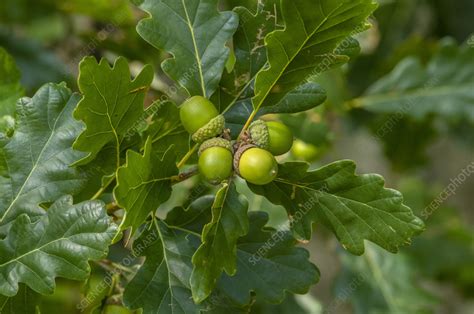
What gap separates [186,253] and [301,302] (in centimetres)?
117

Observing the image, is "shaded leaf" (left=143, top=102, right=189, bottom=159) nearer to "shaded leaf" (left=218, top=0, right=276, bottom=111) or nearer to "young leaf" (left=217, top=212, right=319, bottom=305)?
"shaded leaf" (left=218, top=0, right=276, bottom=111)

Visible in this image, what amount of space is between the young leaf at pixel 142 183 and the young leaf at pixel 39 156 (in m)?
0.16

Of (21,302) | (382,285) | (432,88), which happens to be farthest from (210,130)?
(432,88)

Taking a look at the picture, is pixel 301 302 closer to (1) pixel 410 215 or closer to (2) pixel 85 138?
(1) pixel 410 215

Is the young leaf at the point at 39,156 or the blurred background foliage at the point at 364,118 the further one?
the blurred background foliage at the point at 364,118

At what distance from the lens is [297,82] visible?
3.75 feet

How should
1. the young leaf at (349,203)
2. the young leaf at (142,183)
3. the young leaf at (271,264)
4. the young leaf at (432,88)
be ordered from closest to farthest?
1. the young leaf at (142,183)
2. the young leaf at (349,203)
3. the young leaf at (271,264)
4. the young leaf at (432,88)

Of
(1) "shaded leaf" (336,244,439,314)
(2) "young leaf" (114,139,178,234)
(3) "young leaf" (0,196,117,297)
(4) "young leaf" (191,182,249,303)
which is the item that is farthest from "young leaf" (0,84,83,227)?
(1) "shaded leaf" (336,244,439,314)

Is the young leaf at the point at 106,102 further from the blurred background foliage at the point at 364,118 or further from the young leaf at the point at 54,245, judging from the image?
the blurred background foliage at the point at 364,118

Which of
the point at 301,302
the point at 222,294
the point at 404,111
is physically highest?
the point at 222,294

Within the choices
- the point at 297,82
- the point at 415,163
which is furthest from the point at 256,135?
the point at 415,163

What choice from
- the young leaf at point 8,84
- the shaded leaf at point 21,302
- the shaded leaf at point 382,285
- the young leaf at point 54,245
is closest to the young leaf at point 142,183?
the young leaf at point 54,245

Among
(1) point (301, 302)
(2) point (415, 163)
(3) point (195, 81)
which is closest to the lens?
(3) point (195, 81)

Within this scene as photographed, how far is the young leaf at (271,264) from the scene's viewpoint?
129 centimetres
